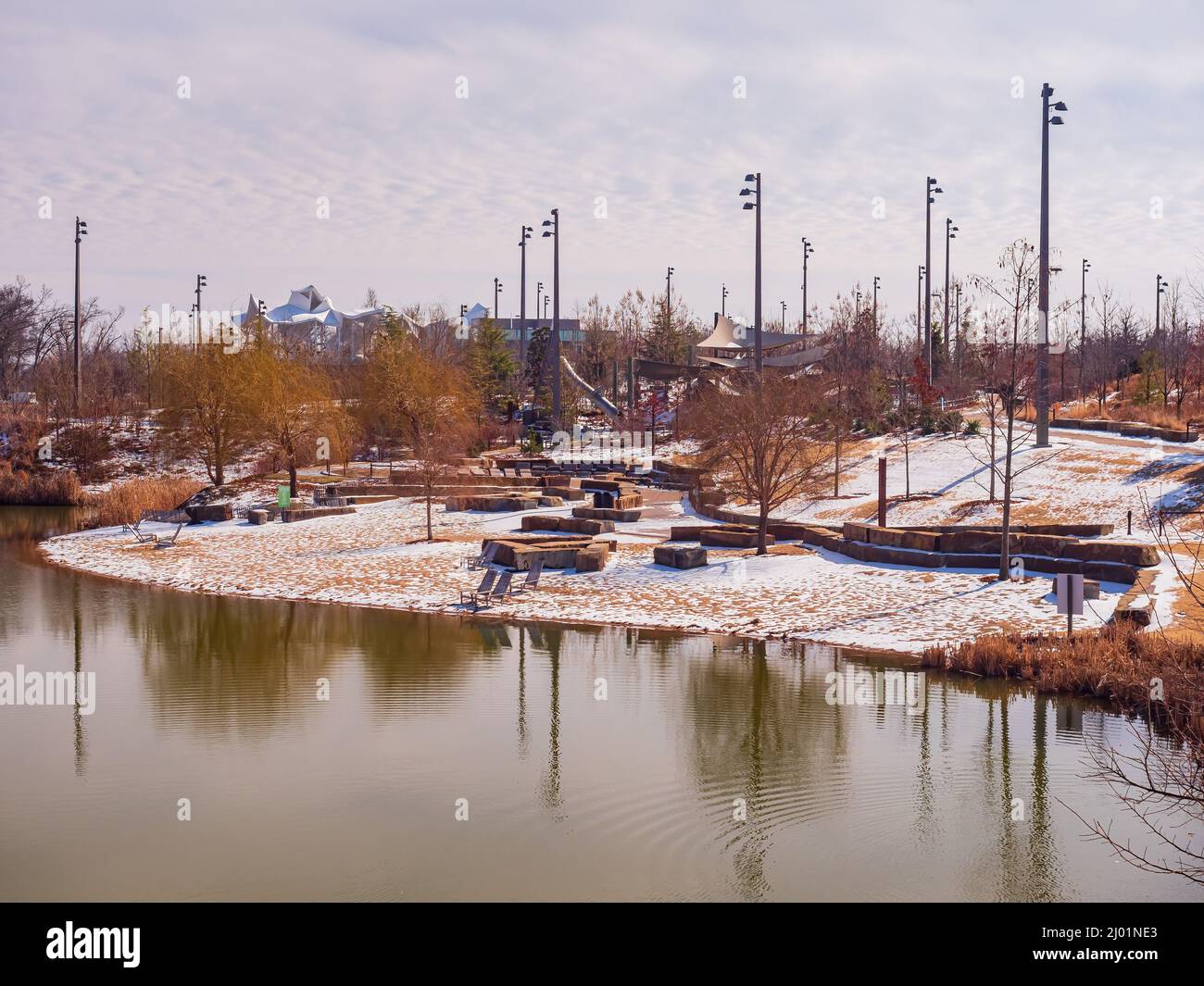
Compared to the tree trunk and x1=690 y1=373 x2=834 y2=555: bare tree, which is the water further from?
the tree trunk

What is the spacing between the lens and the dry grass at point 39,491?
46.6 metres

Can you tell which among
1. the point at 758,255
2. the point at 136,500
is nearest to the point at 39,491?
the point at 136,500

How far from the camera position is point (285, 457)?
4494cm

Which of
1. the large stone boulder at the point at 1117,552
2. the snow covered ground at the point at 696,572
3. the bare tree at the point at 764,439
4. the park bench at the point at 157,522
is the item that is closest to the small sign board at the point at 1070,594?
the snow covered ground at the point at 696,572

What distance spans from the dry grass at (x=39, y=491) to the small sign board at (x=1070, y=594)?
39.1 metres

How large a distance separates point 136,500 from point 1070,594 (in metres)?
31.9

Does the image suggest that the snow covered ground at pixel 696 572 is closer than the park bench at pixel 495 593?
Yes

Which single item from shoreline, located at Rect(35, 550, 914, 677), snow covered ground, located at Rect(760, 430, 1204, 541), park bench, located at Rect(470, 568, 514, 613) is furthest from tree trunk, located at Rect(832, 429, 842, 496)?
shoreline, located at Rect(35, 550, 914, 677)

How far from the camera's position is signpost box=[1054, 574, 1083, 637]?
57.7 feet

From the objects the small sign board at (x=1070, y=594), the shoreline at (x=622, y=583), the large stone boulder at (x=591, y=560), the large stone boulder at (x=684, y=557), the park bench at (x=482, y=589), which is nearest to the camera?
the small sign board at (x=1070, y=594)

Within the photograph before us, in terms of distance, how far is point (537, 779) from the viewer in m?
13.2

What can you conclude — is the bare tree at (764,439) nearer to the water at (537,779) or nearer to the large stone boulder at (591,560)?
the large stone boulder at (591,560)

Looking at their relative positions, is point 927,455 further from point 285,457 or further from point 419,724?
point 419,724
